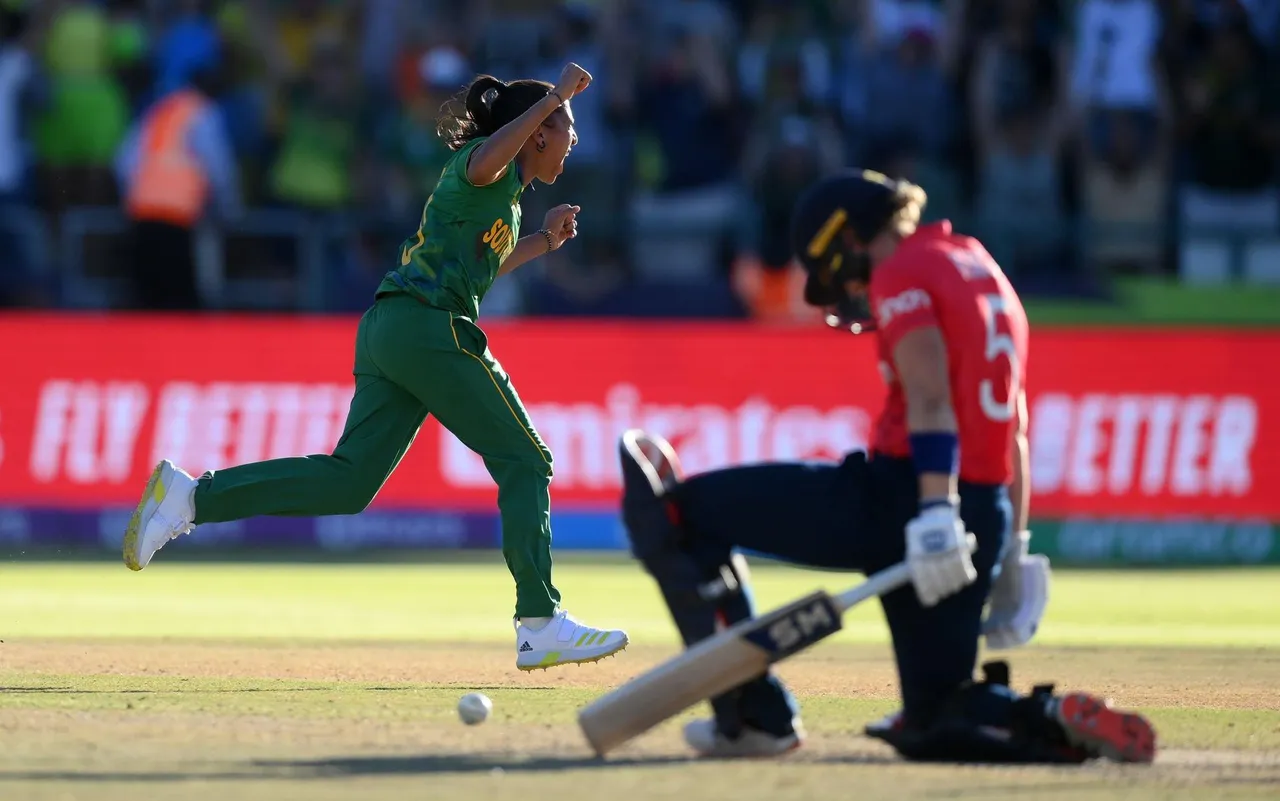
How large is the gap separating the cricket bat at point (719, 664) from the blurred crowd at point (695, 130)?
12.2 metres

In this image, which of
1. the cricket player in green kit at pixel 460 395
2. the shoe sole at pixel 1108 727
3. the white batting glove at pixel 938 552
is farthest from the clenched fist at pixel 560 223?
the shoe sole at pixel 1108 727

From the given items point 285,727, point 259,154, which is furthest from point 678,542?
point 259,154

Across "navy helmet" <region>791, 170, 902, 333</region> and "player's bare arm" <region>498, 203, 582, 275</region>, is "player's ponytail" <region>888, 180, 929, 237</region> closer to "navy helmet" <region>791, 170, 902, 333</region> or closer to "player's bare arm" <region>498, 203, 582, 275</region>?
"navy helmet" <region>791, 170, 902, 333</region>

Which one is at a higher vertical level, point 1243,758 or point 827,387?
point 1243,758

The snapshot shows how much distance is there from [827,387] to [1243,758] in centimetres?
1105

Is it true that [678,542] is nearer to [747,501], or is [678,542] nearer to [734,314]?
[747,501]

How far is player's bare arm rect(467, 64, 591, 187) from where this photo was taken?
8039mm

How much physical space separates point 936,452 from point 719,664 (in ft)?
3.11

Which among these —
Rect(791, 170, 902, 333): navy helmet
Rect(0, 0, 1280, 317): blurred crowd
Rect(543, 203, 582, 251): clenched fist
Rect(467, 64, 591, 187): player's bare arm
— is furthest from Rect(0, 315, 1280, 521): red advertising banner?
Rect(791, 170, 902, 333): navy helmet

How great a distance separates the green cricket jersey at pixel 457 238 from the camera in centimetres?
834

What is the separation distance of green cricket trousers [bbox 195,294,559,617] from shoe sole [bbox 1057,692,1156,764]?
236cm

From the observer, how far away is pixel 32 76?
19.4m

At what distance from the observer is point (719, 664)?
672cm

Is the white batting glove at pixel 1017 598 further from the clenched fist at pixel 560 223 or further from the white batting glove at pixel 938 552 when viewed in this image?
the clenched fist at pixel 560 223
